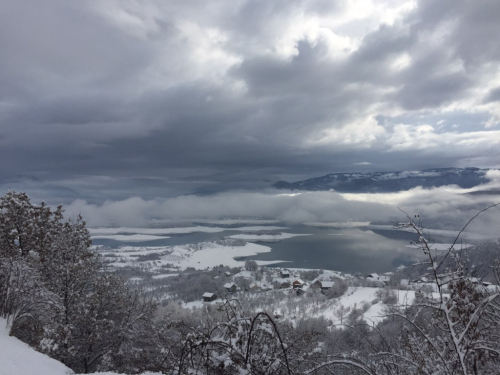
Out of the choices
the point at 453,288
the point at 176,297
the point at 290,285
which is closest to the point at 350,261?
the point at 290,285

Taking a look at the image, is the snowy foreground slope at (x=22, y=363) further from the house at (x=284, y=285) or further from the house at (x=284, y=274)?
the house at (x=284, y=274)

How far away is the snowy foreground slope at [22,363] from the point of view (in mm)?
5504

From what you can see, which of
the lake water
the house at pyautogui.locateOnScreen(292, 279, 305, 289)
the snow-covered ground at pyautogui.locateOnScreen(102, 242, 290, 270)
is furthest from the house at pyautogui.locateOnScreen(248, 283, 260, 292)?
the snow-covered ground at pyautogui.locateOnScreen(102, 242, 290, 270)

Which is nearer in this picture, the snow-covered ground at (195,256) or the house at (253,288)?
the house at (253,288)

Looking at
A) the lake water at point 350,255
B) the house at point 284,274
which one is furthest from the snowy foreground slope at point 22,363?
the lake water at point 350,255

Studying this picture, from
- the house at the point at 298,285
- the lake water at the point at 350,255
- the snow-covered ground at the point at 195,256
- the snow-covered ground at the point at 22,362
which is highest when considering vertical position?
the snow-covered ground at the point at 22,362

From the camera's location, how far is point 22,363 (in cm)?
588

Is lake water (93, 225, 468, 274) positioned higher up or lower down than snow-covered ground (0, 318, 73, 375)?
lower down

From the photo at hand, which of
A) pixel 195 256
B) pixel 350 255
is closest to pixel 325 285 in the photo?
pixel 350 255

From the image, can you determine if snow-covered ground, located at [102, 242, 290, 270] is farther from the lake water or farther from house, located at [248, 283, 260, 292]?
house, located at [248, 283, 260, 292]

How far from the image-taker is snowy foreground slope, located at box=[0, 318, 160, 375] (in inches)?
217

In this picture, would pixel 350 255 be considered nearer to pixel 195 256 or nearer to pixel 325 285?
pixel 325 285

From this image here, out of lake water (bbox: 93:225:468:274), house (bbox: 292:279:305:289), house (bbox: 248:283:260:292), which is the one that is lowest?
lake water (bbox: 93:225:468:274)

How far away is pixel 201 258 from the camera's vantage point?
142 meters
